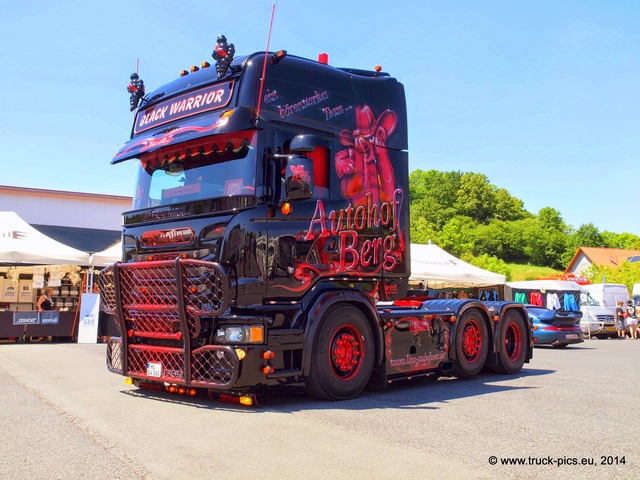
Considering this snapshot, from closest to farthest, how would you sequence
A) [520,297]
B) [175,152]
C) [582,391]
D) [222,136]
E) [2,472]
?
[2,472]
[222,136]
[175,152]
[582,391]
[520,297]

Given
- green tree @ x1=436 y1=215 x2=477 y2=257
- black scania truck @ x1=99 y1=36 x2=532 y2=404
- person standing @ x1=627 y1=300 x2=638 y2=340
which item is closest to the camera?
black scania truck @ x1=99 y1=36 x2=532 y2=404

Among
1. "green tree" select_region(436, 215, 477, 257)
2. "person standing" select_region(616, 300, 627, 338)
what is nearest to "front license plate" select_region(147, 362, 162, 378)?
"person standing" select_region(616, 300, 627, 338)

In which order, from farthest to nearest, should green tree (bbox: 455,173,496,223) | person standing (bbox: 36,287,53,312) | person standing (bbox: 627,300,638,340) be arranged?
green tree (bbox: 455,173,496,223)
person standing (bbox: 627,300,638,340)
person standing (bbox: 36,287,53,312)

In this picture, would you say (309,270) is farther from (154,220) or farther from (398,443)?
(398,443)

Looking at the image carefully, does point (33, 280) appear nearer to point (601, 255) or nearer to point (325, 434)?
point (325, 434)

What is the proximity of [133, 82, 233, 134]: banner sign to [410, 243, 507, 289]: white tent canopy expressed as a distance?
1339 cm

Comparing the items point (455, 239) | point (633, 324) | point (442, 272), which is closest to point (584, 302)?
point (633, 324)

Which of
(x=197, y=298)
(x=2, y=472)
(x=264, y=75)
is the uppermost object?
(x=264, y=75)

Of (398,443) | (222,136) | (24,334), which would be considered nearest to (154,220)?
(222,136)

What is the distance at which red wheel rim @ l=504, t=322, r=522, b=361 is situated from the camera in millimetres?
10281

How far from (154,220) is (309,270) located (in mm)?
1886

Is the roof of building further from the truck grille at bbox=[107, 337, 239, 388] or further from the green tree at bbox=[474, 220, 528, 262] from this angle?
the truck grille at bbox=[107, 337, 239, 388]

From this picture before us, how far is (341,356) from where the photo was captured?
23.3 ft

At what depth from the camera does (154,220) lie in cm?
705
